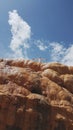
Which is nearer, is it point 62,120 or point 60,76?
point 62,120

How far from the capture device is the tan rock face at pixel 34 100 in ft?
115

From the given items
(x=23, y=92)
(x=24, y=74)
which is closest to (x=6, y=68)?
(x=24, y=74)

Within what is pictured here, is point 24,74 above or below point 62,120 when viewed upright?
above

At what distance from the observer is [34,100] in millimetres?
36531

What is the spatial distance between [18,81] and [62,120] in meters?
7.80

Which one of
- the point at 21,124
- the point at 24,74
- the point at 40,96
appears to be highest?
the point at 24,74

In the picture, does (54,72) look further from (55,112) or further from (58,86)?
(55,112)

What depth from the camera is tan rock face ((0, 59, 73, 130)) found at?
35156 mm

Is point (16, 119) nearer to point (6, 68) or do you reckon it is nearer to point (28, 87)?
point (28, 87)

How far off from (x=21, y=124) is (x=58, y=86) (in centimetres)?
928

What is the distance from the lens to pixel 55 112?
3725cm

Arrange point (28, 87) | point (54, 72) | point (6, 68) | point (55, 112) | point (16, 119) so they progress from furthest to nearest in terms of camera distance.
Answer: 1. point (54, 72)
2. point (6, 68)
3. point (28, 87)
4. point (55, 112)
5. point (16, 119)

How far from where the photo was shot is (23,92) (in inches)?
1511

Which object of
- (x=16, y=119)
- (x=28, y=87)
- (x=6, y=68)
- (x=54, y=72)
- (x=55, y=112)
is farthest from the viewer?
(x=54, y=72)
